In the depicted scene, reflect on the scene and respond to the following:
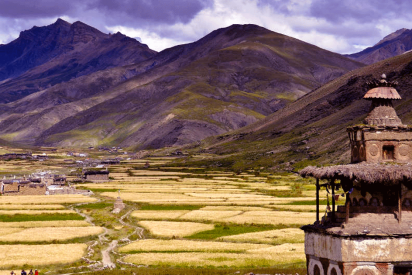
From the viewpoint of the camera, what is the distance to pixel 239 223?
80062 millimetres

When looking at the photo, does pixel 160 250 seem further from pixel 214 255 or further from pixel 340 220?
pixel 340 220

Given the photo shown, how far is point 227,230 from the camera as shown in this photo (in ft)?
248

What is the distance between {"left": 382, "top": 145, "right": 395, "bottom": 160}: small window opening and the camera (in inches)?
1128

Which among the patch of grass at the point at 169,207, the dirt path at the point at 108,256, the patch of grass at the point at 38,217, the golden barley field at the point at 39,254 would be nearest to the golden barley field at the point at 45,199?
the patch of grass at the point at 169,207

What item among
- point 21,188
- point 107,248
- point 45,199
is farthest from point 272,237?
point 21,188

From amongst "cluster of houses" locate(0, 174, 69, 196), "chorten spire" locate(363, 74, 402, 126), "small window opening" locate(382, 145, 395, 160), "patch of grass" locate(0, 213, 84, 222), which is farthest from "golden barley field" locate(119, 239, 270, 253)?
"cluster of houses" locate(0, 174, 69, 196)

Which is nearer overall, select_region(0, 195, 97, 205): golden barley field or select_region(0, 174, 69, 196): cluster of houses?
select_region(0, 195, 97, 205): golden barley field

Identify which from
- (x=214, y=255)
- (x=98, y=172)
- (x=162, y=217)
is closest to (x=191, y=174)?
(x=98, y=172)

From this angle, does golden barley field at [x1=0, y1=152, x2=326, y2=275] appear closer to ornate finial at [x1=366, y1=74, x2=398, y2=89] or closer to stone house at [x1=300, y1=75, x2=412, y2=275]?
stone house at [x1=300, y1=75, x2=412, y2=275]

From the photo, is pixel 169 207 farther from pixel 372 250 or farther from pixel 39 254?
pixel 372 250

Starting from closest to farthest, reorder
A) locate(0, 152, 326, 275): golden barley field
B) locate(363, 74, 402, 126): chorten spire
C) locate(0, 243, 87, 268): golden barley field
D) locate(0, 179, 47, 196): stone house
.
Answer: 1. locate(363, 74, 402, 126): chorten spire
2. locate(0, 243, 87, 268): golden barley field
3. locate(0, 152, 326, 275): golden barley field
4. locate(0, 179, 47, 196): stone house

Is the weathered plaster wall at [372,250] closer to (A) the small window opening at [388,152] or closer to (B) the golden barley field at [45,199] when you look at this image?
(A) the small window opening at [388,152]

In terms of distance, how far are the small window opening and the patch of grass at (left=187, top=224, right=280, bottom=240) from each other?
43409mm

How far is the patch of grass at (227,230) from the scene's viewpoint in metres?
71.7
